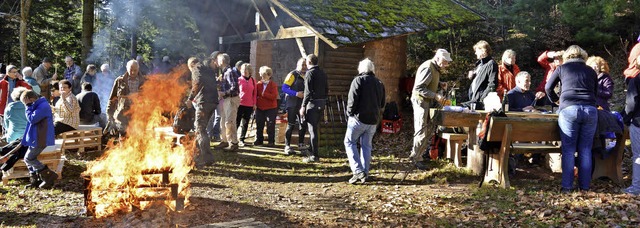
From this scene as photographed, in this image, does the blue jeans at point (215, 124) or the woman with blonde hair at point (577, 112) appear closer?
the woman with blonde hair at point (577, 112)

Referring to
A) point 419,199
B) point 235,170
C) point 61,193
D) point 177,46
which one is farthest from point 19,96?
point 177,46

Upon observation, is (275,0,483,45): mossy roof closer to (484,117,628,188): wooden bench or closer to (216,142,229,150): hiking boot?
(216,142,229,150): hiking boot

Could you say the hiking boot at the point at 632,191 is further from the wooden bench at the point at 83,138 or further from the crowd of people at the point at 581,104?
the wooden bench at the point at 83,138

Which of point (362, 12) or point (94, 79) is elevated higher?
point (362, 12)

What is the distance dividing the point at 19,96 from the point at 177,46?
49.4 feet

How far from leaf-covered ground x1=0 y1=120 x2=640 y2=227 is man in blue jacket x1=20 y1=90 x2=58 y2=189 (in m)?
0.27

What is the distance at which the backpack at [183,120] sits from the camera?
352 inches

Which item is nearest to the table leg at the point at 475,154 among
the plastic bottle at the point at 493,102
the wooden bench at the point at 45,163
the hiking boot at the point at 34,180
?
the plastic bottle at the point at 493,102

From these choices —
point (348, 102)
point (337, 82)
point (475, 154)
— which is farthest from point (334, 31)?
point (475, 154)

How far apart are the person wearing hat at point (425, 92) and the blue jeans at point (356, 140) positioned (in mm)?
911

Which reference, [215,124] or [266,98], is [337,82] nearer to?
[266,98]

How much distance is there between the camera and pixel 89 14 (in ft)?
47.5

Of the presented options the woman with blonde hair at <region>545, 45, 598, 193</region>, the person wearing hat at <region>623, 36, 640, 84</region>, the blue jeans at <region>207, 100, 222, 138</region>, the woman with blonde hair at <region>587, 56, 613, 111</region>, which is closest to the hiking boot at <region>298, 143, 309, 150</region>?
the blue jeans at <region>207, 100, 222, 138</region>

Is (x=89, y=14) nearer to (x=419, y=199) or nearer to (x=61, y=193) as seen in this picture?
(x=61, y=193)
